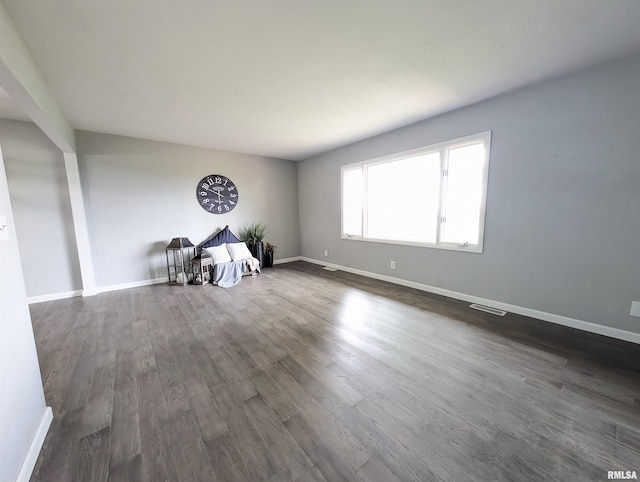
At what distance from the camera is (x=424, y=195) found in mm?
3699

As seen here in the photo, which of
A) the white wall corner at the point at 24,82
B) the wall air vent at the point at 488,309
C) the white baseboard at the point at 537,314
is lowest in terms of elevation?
the wall air vent at the point at 488,309

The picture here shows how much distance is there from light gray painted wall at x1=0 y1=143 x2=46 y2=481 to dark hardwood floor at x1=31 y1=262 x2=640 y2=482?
0.63ft

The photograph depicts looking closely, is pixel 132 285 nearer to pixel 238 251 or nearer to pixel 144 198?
pixel 144 198

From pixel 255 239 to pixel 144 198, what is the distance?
2124 mm

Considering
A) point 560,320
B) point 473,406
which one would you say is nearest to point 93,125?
point 473,406

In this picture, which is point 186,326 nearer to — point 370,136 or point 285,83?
point 285,83

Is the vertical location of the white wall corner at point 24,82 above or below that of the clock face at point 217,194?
above

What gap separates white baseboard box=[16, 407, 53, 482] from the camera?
3.73 ft

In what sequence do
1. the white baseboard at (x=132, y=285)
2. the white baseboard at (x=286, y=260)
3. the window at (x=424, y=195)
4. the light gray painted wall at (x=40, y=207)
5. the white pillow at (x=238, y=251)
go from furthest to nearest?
the white baseboard at (x=286, y=260)
the white pillow at (x=238, y=251)
the white baseboard at (x=132, y=285)
the light gray painted wall at (x=40, y=207)
the window at (x=424, y=195)

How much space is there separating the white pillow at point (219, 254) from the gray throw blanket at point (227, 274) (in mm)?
138

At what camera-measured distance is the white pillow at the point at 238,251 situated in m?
4.75

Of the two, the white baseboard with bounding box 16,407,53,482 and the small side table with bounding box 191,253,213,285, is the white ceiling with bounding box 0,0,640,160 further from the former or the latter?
Result: the white baseboard with bounding box 16,407,53,482

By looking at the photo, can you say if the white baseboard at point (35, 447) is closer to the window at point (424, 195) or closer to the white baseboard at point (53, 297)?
the white baseboard at point (53, 297)

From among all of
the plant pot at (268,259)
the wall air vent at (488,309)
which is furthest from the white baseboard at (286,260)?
the wall air vent at (488,309)
